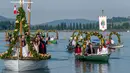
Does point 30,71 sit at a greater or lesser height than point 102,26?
lesser

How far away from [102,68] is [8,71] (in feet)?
34.4

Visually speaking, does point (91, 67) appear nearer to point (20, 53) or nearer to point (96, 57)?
point (96, 57)

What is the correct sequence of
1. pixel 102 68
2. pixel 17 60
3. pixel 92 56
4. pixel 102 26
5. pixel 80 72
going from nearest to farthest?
pixel 17 60
pixel 80 72
pixel 102 68
pixel 92 56
pixel 102 26

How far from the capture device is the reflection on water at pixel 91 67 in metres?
43.7

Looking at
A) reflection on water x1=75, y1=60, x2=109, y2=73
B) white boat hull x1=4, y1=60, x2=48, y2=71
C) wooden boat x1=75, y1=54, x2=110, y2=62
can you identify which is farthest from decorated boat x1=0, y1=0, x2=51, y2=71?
wooden boat x1=75, y1=54, x2=110, y2=62

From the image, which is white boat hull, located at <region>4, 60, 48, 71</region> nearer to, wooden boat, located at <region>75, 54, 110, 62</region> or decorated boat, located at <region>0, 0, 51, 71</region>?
decorated boat, located at <region>0, 0, 51, 71</region>

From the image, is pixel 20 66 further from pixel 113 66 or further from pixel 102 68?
pixel 113 66

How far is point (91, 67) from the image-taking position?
46.9 m

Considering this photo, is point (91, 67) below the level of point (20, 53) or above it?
below

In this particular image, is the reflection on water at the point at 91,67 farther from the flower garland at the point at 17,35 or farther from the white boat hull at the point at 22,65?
the flower garland at the point at 17,35

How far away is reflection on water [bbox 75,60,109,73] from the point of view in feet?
143

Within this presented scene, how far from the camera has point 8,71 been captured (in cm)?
4031

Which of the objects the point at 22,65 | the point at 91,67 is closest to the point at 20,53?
the point at 22,65

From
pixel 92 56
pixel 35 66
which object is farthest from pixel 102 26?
pixel 35 66
